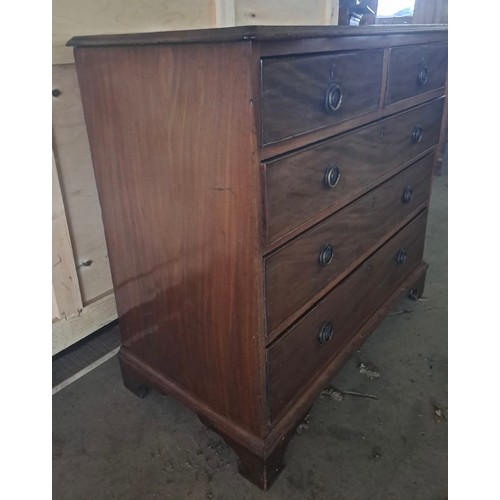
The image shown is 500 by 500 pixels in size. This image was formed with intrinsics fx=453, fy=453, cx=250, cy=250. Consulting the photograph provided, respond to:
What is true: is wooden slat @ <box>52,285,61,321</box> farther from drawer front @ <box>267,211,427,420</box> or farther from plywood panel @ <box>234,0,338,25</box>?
plywood panel @ <box>234,0,338,25</box>

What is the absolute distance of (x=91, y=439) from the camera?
1.24 metres

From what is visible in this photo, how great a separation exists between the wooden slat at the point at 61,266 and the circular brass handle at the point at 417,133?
1.04m

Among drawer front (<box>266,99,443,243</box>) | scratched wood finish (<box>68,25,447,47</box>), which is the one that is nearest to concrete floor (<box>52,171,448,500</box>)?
A: drawer front (<box>266,99,443,243</box>)

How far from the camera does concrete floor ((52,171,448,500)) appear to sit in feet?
3.62

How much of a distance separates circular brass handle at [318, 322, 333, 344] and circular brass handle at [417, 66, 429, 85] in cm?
72

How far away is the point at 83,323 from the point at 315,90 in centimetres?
107

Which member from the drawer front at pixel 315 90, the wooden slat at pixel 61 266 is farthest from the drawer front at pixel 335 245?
the wooden slat at pixel 61 266

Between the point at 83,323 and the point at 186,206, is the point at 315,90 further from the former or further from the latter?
the point at 83,323

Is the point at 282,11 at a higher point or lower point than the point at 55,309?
higher

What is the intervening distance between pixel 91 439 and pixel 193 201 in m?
0.76

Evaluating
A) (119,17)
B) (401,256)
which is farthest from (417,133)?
(119,17)

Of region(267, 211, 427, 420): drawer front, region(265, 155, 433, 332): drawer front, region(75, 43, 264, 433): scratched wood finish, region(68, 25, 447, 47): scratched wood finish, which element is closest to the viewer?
region(68, 25, 447, 47): scratched wood finish

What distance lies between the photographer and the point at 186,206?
938mm

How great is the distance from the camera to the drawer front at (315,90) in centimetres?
77
